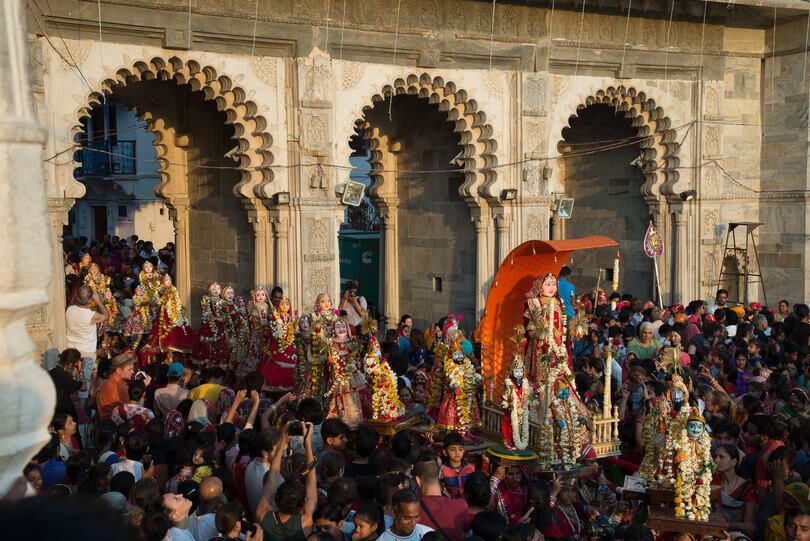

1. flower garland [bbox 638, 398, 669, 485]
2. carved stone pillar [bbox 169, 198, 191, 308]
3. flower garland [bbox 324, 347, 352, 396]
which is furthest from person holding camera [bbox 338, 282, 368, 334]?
flower garland [bbox 638, 398, 669, 485]

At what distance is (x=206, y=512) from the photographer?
4496 millimetres

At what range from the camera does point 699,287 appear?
15.2 m

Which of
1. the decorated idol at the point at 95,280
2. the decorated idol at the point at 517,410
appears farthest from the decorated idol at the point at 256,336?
the decorated idol at the point at 517,410

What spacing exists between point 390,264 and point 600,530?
36.9 ft

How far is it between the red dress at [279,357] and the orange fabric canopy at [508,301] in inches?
101

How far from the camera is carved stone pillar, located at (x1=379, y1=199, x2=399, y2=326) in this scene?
16070 millimetres

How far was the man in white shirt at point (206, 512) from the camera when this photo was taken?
441cm

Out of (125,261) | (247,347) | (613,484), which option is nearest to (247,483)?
(613,484)

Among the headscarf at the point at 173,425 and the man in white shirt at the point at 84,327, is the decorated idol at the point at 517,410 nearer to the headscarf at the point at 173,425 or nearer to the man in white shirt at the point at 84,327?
the headscarf at the point at 173,425

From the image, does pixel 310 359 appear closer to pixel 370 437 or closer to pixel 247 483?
pixel 370 437

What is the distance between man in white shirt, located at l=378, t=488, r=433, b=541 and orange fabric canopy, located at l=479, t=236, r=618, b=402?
3646 millimetres

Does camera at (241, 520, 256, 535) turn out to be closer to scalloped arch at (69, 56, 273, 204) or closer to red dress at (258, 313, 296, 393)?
red dress at (258, 313, 296, 393)

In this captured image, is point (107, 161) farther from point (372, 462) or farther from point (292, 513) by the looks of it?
point (292, 513)

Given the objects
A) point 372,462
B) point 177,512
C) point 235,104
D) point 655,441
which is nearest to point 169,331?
point 235,104
